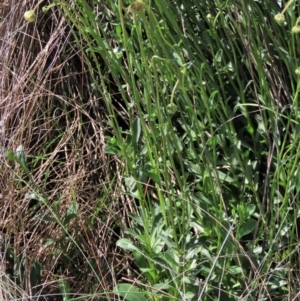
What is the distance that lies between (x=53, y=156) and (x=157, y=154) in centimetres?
53

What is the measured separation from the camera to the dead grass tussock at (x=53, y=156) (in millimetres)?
1581

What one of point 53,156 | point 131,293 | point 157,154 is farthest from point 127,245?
point 53,156

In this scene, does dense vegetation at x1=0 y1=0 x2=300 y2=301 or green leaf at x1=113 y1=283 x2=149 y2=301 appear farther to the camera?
green leaf at x1=113 y1=283 x2=149 y2=301

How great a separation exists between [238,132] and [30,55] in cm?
73

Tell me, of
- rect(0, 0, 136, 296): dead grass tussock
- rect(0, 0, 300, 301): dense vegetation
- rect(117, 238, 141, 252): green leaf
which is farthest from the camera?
rect(0, 0, 136, 296): dead grass tussock

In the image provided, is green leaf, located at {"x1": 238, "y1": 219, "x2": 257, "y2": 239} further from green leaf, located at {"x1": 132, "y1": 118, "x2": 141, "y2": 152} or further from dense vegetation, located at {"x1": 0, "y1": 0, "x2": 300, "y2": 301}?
green leaf, located at {"x1": 132, "y1": 118, "x2": 141, "y2": 152}

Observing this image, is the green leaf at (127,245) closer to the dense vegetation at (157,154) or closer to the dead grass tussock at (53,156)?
the dense vegetation at (157,154)

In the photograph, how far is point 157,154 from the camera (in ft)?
4.19

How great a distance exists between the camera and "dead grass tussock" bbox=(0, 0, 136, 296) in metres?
1.58

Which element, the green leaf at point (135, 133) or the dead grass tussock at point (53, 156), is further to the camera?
the dead grass tussock at point (53, 156)

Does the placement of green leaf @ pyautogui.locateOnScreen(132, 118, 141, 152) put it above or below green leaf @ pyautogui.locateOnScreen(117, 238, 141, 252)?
above

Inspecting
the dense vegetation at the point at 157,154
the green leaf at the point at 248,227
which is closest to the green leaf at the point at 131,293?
the dense vegetation at the point at 157,154

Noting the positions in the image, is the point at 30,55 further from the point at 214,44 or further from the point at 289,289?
the point at 289,289

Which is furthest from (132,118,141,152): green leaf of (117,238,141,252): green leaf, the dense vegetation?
(117,238,141,252): green leaf
